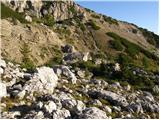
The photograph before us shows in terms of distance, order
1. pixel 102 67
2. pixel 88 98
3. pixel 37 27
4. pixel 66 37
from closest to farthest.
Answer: pixel 88 98 < pixel 102 67 < pixel 37 27 < pixel 66 37

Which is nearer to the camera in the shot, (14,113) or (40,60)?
(14,113)

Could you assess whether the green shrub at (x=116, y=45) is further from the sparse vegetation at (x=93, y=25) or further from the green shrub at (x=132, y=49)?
the sparse vegetation at (x=93, y=25)

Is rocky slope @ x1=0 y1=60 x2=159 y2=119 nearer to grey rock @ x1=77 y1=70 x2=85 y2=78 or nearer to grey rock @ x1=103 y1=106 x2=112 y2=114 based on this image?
grey rock @ x1=103 y1=106 x2=112 y2=114

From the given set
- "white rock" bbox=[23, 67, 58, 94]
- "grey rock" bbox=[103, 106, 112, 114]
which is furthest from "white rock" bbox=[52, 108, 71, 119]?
"grey rock" bbox=[103, 106, 112, 114]

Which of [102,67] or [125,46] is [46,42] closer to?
[102,67]

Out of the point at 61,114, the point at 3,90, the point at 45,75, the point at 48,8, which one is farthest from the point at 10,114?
the point at 48,8

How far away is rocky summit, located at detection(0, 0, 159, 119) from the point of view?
1162 inches

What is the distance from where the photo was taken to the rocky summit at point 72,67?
29511mm

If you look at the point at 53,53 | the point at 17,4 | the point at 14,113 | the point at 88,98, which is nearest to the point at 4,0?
the point at 17,4

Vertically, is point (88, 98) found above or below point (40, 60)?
below

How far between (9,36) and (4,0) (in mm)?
23039

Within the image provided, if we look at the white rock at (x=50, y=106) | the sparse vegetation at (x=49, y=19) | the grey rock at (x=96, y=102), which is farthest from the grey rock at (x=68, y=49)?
the white rock at (x=50, y=106)

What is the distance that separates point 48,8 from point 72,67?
3998 cm

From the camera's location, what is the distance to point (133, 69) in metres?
56.7
